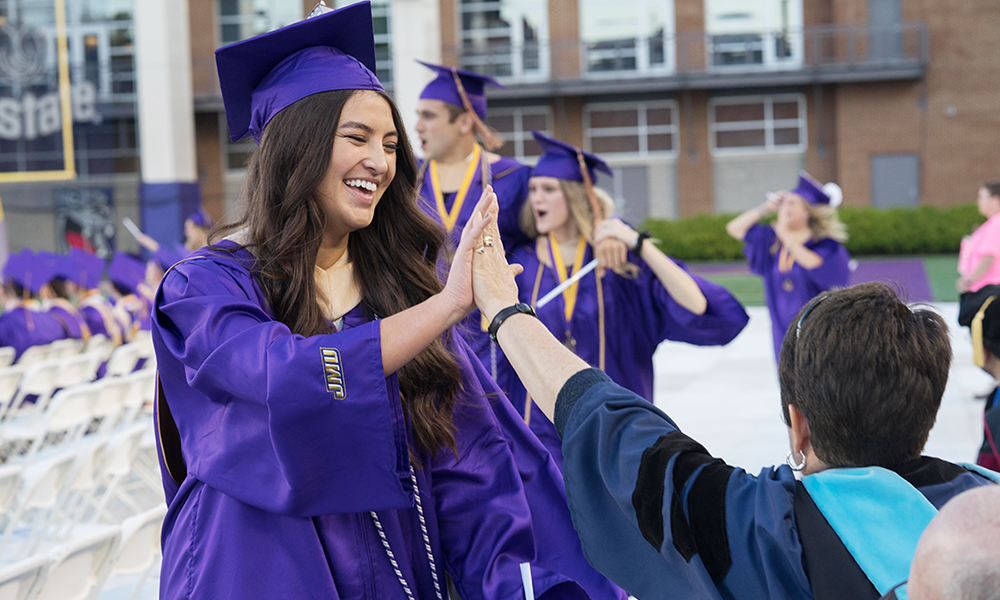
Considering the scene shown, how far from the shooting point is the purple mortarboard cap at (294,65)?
183cm

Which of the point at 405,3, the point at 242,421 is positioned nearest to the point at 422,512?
the point at 242,421

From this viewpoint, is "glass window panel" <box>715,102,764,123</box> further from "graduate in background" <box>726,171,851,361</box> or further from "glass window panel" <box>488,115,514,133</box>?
"graduate in background" <box>726,171,851,361</box>

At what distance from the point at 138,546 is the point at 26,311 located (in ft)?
21.4

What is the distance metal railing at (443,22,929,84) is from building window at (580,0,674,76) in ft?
0.09

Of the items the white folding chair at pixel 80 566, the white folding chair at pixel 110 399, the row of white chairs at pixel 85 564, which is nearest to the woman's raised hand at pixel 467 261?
the row of white chairs at pixel 85 564

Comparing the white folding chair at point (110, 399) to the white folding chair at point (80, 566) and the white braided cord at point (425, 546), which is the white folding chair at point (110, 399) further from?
the white braided cord at point (425, 546)

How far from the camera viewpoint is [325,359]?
4.99ft

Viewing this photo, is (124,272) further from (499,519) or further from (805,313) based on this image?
(805,313)

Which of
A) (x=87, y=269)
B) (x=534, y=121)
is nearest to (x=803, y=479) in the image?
(x=87, y=269)

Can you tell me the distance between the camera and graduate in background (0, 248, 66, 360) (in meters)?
9.02

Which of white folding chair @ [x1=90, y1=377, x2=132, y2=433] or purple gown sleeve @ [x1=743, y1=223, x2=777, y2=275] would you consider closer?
white folding chair @ [x1=90, y1=377, x2=132, y2=433]

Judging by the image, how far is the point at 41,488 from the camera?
449cm

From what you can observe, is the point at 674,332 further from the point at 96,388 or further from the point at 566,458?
the point at 96,388

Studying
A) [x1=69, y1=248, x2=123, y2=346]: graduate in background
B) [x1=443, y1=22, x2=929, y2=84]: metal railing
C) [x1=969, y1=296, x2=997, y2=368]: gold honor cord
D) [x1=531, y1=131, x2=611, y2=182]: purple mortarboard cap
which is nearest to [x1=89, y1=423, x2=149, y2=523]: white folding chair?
[x1=531, y1=131, x2=611, y2=182]: purple mortarboard cap
